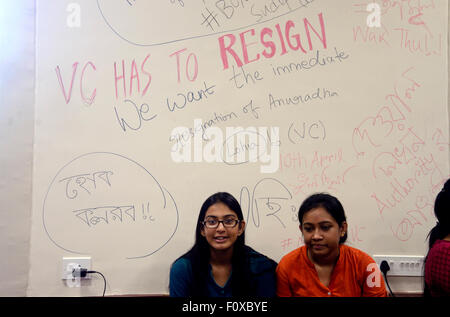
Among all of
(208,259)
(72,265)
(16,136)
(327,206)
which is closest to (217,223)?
(208,259)

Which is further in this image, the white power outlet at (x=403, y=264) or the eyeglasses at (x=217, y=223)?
the white power outlet at (x=403, y=264)

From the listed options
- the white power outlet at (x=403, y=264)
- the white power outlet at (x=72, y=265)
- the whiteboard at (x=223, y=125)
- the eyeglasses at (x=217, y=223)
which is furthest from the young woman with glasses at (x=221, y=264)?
the white power outlet at (x=403, y=264)

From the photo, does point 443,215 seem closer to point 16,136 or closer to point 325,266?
point 325,266

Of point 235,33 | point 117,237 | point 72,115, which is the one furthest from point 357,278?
point 72,115

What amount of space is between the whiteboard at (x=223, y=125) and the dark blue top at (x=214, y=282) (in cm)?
17

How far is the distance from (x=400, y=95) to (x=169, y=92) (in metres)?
1.02

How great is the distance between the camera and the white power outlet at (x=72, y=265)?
1646 millimetres

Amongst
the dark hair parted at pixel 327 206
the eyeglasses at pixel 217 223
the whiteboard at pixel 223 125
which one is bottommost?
the eyeglasses at pixel 217 223

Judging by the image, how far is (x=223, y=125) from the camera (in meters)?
1.71

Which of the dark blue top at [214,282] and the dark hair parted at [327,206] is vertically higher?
the dark hair parted at [327,206]

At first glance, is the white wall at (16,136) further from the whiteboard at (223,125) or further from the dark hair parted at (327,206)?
the dark hair parted at (327,206)

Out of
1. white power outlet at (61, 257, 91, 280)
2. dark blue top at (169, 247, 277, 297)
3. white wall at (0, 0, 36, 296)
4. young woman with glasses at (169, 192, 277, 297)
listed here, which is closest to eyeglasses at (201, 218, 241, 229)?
young woman with glasses at (169, 192, 277, 297)

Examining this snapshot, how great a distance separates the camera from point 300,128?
67.7 inches

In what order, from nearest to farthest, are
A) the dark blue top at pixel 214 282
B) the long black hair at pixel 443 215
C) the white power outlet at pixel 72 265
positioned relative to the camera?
1. the long black hair at pixel 443 215
2. the dark blue top at pixel 214 282
3. the white power outlet at pixel 72 265
